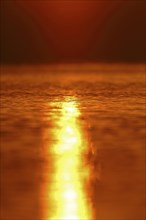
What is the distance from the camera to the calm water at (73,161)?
727 cm

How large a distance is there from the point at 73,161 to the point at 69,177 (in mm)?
1067

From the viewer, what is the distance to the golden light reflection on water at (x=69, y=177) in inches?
281

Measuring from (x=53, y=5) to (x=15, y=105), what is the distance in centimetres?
6877

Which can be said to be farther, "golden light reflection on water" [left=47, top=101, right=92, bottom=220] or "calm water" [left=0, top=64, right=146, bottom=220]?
"calm water" [left=0, top=64, right=146, bottom=220]

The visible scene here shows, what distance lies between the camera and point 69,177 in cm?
853

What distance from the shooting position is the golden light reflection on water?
7.13 m

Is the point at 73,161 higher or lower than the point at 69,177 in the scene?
higher

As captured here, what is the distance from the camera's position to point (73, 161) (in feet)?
31.5

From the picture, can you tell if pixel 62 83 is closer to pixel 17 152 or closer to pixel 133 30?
pixel 17 152

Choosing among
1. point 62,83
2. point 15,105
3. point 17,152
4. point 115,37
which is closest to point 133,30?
point 115,37

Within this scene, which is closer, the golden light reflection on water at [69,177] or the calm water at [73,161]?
the golden light reflection on water at [69,177]

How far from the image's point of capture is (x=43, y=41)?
281 feet

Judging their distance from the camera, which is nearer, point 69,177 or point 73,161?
point 69,177

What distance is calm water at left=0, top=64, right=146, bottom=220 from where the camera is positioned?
7.27m
